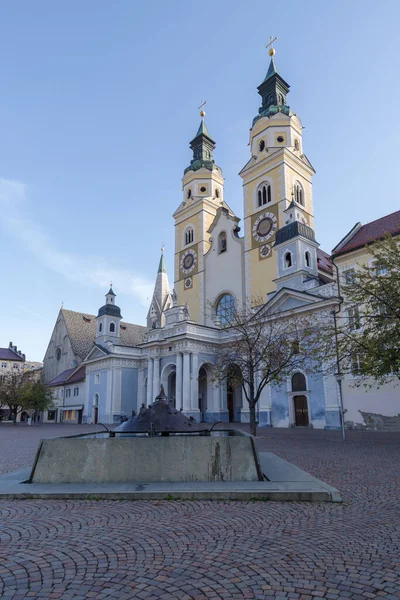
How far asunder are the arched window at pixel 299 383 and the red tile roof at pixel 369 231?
9804 mm

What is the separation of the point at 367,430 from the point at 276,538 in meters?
25.3

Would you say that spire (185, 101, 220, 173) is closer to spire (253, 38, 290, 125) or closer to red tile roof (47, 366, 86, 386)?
spire (253, 38, 290, 125)

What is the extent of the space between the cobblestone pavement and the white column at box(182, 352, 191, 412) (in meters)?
33.2

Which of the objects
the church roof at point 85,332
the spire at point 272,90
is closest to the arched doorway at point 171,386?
the church roof at point 85,332

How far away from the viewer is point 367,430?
27.9 meters

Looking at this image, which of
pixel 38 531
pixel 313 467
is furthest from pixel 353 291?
pixel 38 531

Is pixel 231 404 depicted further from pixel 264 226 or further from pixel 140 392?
pixel 264 226

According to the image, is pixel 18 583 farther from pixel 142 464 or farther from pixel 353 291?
pixel 353 291

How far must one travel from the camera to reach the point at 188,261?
178 ft

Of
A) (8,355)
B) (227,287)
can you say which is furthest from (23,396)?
(8,355)

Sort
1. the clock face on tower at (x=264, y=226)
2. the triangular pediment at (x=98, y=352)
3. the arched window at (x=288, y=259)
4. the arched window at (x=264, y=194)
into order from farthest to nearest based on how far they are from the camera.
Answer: the triangular pediment at (x=98, y=352) < the arched window at (x=264, y=194) < the clock face on tower at (x=264, y=226) < the arched window at (x=288, y=259)

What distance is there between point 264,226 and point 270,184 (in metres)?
4.90

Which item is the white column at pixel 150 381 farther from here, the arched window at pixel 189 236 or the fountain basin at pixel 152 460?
the fountain basin at pixel 152 460

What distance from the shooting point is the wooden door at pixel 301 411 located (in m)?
33.0
